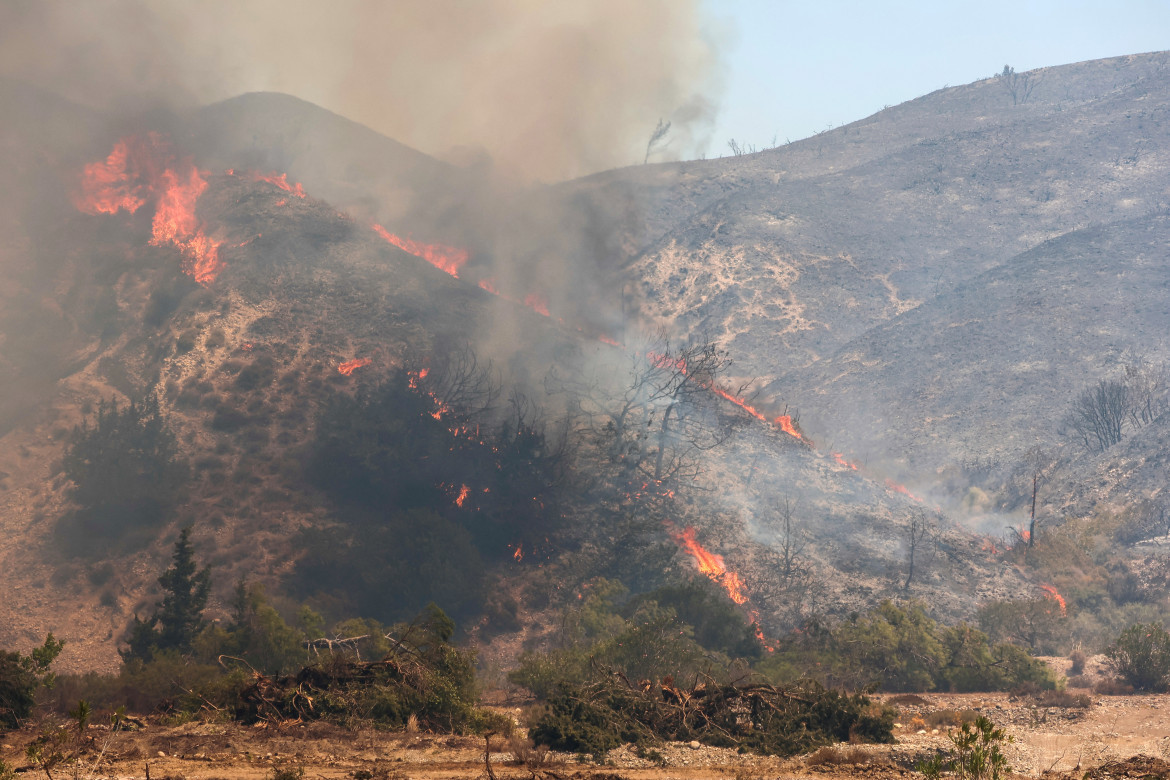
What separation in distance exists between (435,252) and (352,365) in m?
26.8

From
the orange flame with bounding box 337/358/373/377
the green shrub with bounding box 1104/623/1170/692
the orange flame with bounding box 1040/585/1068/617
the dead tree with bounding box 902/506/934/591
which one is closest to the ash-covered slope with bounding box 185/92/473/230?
the orange flame with bounding box 337/358/373/377

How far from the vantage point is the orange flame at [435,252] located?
266ft

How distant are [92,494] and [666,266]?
278 feet

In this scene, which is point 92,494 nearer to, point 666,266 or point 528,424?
point 528,424

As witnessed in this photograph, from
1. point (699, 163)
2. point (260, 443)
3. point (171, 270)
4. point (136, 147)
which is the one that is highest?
point (699, 163)

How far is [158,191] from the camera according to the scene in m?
71.9

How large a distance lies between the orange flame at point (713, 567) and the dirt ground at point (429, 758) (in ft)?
90.2

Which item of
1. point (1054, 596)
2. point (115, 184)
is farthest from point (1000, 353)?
point (115, 184)

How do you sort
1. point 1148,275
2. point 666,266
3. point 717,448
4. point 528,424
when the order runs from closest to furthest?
1. point 528,424
2. point 717,448
3. point 1148,275
4. point 666,266

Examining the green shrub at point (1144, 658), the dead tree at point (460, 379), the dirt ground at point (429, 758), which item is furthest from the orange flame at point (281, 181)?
the green shrub at point (1144, 658)

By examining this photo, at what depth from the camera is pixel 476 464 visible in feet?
181

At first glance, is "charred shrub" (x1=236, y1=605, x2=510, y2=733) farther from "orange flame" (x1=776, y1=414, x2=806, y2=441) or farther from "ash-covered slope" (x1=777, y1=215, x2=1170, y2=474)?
"ash-covered slope" (x1=777, y1=215, x2=1170, y2=474)

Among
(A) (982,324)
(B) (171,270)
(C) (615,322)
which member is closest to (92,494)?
(B) (171,270)

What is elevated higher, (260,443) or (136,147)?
(136,147)
